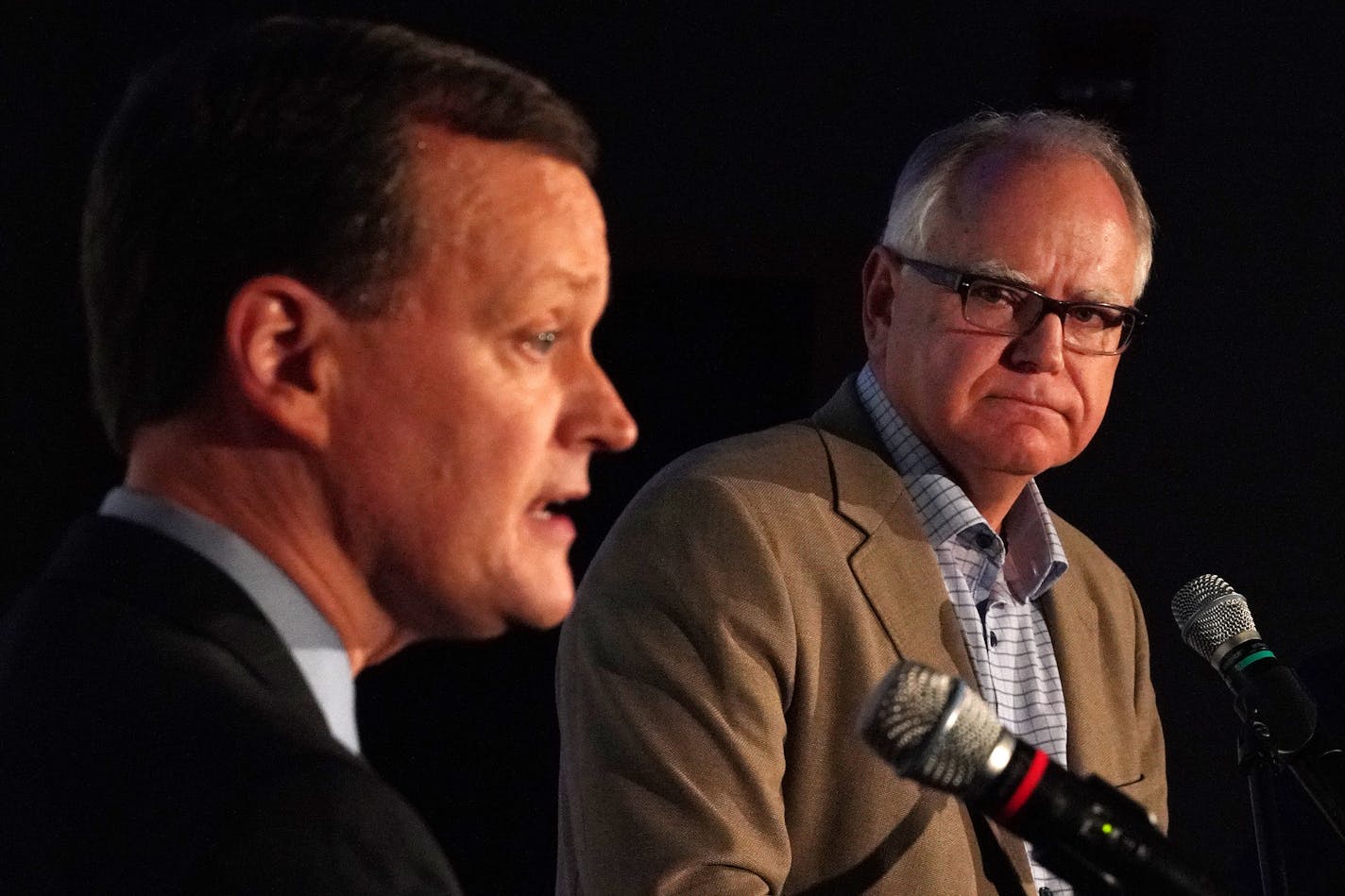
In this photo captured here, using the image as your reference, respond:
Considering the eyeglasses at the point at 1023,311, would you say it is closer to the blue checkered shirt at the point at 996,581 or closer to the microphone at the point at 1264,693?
the blue checkered shirt at the point at 996,581

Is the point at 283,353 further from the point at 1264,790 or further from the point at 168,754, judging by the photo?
the point at 1264,790

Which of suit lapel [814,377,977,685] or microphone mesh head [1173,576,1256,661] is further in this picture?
suit lapel [814,377,977,685]

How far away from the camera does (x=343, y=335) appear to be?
35.0 inches

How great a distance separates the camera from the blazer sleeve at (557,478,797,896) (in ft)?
5.81

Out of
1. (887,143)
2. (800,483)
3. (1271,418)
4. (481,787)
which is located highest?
(887,143)

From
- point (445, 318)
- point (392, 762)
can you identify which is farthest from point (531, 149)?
point (392, 762)

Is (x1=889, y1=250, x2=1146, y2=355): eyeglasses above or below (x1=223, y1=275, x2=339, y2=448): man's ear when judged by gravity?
below

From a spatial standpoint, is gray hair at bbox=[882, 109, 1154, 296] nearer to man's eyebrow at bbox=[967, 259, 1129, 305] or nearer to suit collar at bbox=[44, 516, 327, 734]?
man's eyebrow at bbox=[967, 259, 1129, 305]

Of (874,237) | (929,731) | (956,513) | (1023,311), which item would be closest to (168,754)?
(929,731)

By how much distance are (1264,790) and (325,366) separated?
1.50 metres

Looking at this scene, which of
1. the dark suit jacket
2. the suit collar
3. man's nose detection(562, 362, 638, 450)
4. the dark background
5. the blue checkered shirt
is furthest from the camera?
the dark background

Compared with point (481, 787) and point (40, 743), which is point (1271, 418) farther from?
point (40, 743)

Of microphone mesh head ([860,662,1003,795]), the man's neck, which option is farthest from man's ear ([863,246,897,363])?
the man's neck

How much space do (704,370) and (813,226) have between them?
39 cm
